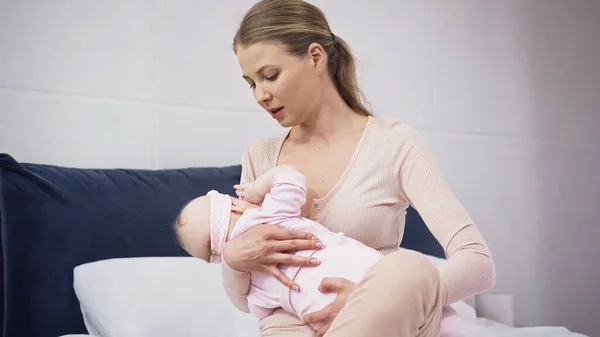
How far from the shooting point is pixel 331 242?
4.53 feet

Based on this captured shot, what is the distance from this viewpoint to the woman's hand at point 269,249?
4.43ft

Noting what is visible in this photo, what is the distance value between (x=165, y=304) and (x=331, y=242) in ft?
2.02

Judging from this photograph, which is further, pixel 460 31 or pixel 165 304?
pixel 460 31

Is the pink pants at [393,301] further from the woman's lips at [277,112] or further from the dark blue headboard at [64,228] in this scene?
the dark blue headboard at [64,228]

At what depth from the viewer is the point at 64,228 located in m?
1.95

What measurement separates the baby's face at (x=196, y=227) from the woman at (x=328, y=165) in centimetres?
8

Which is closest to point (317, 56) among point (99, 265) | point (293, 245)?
point (293, 245)

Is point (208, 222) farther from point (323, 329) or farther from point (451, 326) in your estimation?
point (451, 326)

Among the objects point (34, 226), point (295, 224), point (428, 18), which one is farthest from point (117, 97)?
point (428, 18)

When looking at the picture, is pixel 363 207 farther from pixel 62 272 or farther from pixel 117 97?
pixel 117 97

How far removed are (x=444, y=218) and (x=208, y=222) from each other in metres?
0.51

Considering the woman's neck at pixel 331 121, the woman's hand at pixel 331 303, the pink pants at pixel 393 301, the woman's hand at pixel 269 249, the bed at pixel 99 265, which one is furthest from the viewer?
the bed at pixel 99 265

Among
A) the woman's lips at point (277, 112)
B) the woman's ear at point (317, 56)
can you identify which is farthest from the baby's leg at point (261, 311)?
the woman's ear at point (317, 56)

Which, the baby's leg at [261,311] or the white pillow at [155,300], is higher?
the baby's leg at [261,311]
